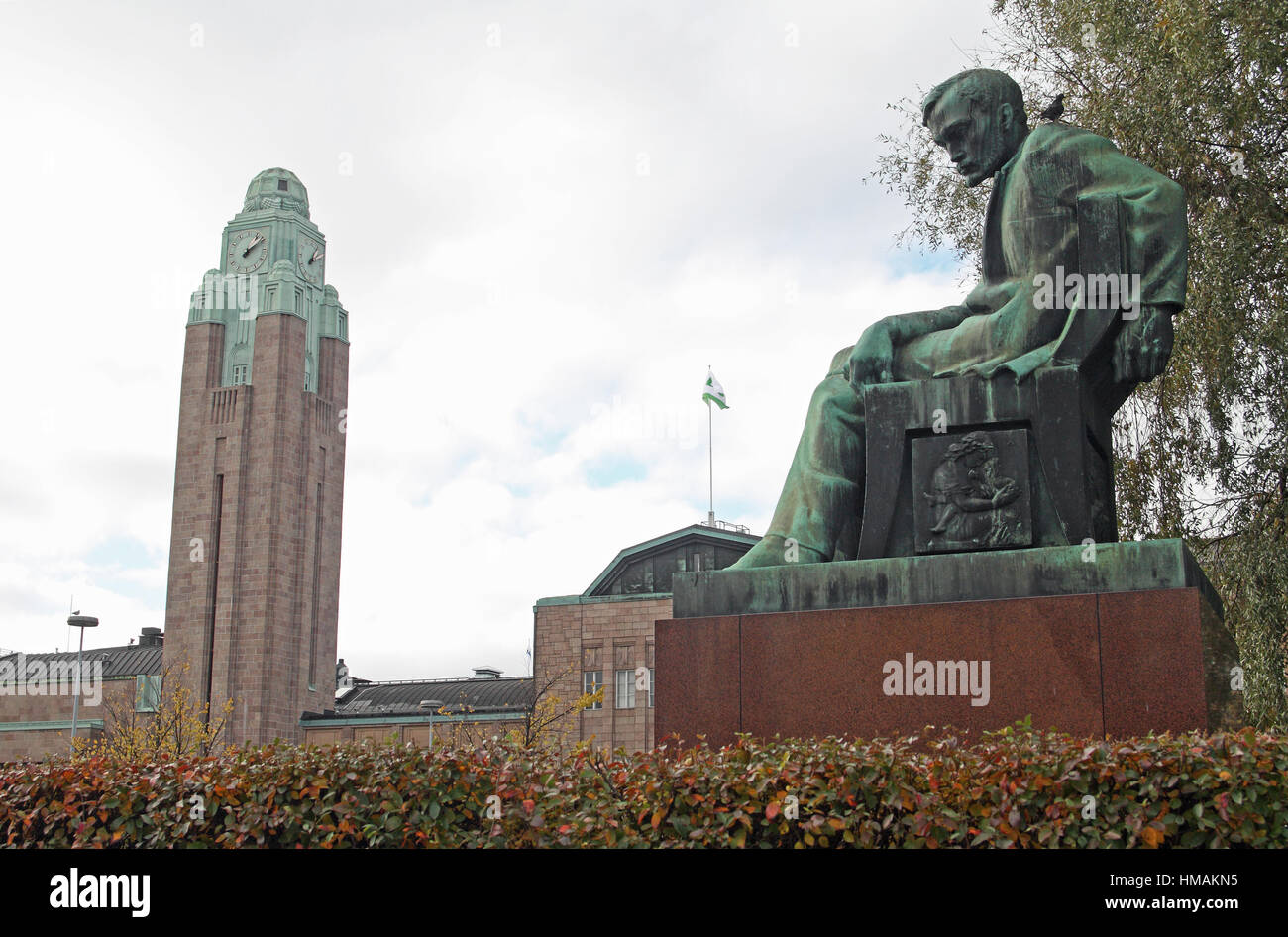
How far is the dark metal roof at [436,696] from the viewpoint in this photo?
54.9 meters

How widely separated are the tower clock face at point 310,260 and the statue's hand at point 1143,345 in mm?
63588

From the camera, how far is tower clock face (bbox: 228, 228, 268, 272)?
67062 mm

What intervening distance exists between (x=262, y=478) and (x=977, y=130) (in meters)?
58.1

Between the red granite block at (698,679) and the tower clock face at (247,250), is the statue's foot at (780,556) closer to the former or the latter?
the red granite block at (698,679)

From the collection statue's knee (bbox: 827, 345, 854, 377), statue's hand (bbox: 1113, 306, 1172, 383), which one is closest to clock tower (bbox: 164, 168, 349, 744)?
statue's knee (bbox: 827, 345, 854, 377)

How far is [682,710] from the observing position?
6648 millimetres

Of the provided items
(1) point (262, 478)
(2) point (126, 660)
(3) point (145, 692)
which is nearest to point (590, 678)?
(1) point (262, 478)

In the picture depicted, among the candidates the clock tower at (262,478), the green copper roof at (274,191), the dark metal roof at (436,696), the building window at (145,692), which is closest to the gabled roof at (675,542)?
the dark metal roof at (436,696)

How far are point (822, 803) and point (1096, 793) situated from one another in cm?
100

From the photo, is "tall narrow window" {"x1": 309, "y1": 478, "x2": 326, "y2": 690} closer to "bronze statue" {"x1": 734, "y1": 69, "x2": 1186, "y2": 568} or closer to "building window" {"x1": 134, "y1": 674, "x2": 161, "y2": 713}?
"building window" {"x1": 134, "y1": 674, "x2": 161, "y2": 713}

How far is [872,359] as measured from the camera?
289 inches

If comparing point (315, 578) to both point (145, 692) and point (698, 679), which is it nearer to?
point (145, 692)
